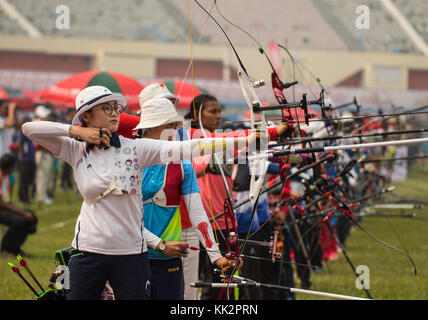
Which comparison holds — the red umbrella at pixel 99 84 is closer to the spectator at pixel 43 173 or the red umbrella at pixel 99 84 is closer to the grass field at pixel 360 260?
the grass field at pixel 360 260

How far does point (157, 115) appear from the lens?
379 cm

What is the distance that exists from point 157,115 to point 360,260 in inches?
195

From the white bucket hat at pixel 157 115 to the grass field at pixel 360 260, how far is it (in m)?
0.57

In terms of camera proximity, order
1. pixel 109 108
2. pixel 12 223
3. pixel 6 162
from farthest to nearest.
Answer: pixel 6 162
pixel 12 223
pixel 109 108

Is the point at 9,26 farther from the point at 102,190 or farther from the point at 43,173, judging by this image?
the point at 102,190

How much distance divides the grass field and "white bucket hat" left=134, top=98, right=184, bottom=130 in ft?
1.87

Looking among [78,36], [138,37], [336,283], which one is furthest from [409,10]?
[336,283]

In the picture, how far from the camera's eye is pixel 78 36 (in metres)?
40.0

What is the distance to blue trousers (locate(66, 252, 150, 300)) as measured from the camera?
3.08m

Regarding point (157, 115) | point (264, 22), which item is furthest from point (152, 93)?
point (264, 22)

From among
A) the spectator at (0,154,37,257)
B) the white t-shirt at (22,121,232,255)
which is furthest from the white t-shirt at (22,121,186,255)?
the spectator at (0,154,37,257)

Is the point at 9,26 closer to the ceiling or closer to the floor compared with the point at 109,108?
closer to the ceiling
